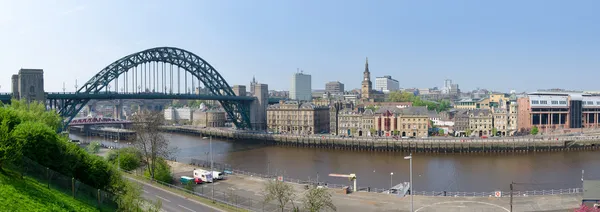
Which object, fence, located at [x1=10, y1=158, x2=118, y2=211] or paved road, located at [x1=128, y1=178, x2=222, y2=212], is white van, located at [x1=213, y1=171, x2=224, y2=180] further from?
fence, located at [x1=10, y1=158, x2=118, y2=211]

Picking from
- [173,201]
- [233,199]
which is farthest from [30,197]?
[233,199]

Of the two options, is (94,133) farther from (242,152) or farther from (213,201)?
(213,201)

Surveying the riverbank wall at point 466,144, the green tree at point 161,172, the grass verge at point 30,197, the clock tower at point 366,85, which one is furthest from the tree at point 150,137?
the clock tower at point 366,85

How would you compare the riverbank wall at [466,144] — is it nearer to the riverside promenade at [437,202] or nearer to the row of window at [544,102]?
the row of window at [544,102]

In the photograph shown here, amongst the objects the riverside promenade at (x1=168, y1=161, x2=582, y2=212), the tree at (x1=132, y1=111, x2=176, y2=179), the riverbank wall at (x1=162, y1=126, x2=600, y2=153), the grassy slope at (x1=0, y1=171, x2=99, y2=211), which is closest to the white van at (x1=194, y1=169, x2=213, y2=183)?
the tree at (x1=132, y1=111, x2=176, y2=179)

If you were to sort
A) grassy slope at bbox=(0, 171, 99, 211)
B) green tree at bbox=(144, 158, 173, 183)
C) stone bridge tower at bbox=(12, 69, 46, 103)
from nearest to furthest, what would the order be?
grassy slope at bbox=(0, 171, 99, 211) < green tree at bbox=(144, 158, 173, 183) < stone bridge tower at bbox=(12, 69, 46, 103)

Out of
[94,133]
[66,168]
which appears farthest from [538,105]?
[94,133]
